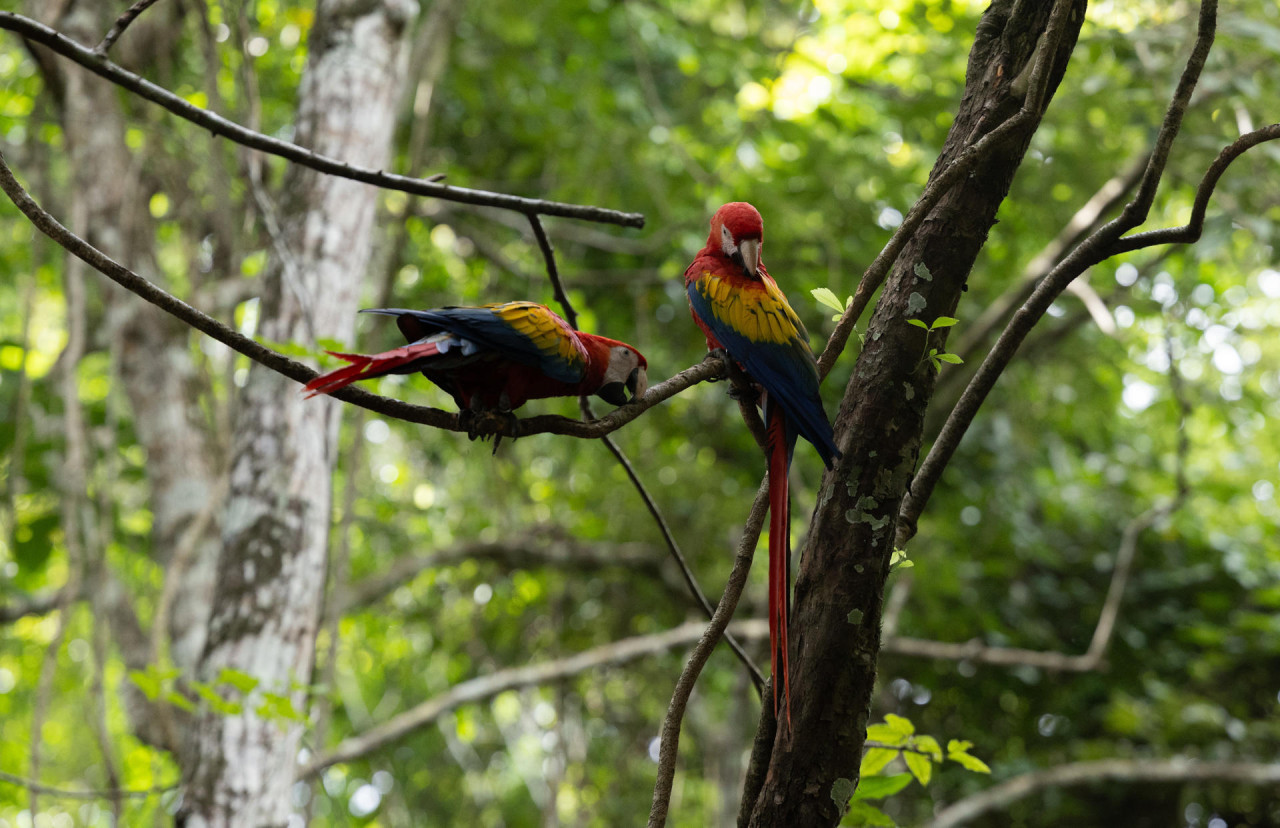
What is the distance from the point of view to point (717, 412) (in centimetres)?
537

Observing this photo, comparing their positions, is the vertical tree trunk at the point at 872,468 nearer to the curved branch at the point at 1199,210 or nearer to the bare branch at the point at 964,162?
the bare branch at the point at 964,162

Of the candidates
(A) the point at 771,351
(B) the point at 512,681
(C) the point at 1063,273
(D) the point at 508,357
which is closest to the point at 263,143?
(D) the point at 508,357

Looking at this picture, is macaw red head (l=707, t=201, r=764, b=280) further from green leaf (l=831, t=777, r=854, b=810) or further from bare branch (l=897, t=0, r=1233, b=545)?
green leaf (l=831, t=777, r=854, b=810)

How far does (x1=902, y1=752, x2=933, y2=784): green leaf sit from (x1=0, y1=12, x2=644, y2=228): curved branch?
4.02ft

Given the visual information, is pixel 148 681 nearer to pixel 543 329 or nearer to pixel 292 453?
pixel 292 453

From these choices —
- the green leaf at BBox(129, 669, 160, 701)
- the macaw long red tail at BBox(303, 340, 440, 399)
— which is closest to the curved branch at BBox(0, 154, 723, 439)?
the macaw long red tail at BBox(303, 340, 440, 399)

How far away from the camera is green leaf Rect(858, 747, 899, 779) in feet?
6.17

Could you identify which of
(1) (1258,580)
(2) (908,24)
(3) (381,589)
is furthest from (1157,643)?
(3) (381,589)

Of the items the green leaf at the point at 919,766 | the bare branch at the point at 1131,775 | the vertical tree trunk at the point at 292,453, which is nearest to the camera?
the green leaf at the point at 919,766

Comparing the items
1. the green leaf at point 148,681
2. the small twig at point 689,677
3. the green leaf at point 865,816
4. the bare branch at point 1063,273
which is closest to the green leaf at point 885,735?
the green leaf at point 865,816

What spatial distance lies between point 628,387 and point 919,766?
972 mm

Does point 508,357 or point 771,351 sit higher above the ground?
point 771,351

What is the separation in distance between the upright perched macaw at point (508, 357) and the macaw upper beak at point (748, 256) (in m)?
0.46

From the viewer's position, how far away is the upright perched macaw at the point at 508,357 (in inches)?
59.1
